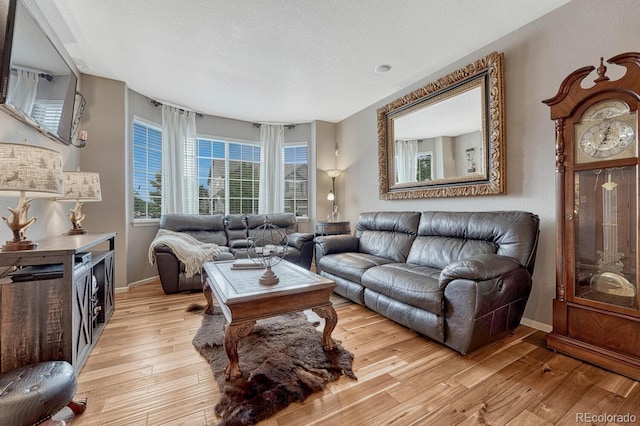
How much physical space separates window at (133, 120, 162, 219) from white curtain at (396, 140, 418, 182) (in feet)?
11.6

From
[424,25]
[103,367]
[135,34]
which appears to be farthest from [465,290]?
[135,34]

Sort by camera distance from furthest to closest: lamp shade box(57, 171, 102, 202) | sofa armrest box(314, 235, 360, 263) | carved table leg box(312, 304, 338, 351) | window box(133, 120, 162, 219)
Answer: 1. window box(133, 120, 162, 219)
2. sofa armrest box(314, 235, 360, 263)
3. lamp shade box(57, 171, 102, 202)
4. carved table leg box(312, 304, 338, 351)

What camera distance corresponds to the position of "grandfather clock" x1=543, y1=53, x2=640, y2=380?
1591mm

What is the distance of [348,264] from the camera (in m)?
2.82

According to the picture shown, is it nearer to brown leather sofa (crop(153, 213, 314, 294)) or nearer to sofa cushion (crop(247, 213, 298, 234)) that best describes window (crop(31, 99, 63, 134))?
brown leather sofa (crop(153, 213, 314, 294))

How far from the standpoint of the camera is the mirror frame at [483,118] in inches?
96.3

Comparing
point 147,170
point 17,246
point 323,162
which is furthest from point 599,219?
point 147,170

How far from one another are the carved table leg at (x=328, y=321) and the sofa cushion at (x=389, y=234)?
4.42 feet

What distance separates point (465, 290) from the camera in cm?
174

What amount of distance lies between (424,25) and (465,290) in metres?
2.18

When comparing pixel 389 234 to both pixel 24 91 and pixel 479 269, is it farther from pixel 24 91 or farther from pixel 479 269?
pixel 24 91

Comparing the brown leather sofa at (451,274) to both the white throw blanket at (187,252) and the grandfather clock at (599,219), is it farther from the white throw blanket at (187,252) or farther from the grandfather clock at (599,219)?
the white throw blanket at (187,252)

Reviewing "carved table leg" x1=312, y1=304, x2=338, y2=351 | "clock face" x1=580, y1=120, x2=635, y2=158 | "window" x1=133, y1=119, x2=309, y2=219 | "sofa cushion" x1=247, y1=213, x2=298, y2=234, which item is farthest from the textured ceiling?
"carved table leg" x1=312, y1=304, x2=338, y2=351

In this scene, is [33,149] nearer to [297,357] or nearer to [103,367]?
[103,367]
